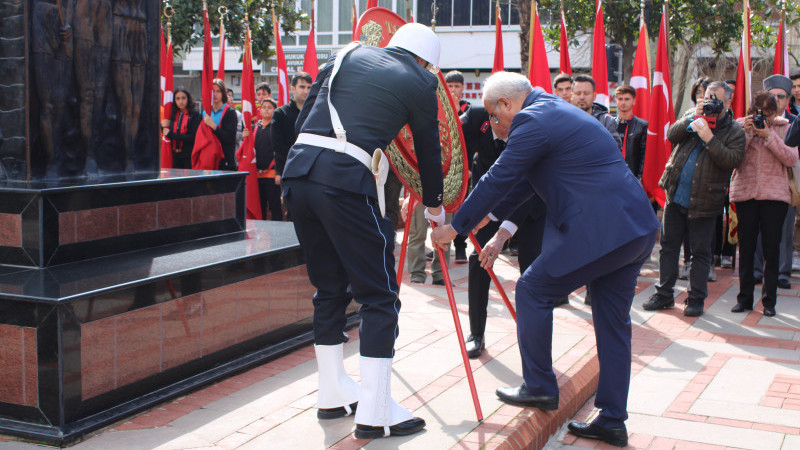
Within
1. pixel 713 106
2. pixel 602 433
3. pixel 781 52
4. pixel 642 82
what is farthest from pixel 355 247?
pixel 781 52

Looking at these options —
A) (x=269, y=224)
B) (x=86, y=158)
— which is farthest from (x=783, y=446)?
(x=86, y=158)

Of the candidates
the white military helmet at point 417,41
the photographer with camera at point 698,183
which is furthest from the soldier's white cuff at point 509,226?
the photographer with camera at point 698,183

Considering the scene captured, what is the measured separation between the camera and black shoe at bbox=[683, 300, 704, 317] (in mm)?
7320

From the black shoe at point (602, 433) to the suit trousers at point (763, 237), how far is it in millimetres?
3762

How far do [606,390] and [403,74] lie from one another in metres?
1.94

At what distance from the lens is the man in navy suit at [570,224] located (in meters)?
3.97

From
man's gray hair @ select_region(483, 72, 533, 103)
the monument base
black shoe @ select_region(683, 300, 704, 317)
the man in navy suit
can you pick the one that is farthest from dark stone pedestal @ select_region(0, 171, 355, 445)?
black shoe @ select_region(683, 300, 704, 317)

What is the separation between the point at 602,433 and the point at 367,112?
2.10 meters

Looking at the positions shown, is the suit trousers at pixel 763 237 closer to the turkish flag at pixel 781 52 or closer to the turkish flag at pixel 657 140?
the turkish flag at pixel 657 140

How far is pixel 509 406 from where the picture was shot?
4.45 metres

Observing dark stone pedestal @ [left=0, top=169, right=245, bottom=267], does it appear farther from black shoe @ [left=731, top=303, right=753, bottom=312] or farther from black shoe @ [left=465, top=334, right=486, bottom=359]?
black shoe @ [left=731, top=303, right=753, bottom=312]

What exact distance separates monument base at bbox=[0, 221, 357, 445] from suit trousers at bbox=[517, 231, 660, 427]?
1906mm

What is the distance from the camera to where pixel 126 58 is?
20.5 ft

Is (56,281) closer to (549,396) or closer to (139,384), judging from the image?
(139,384)
